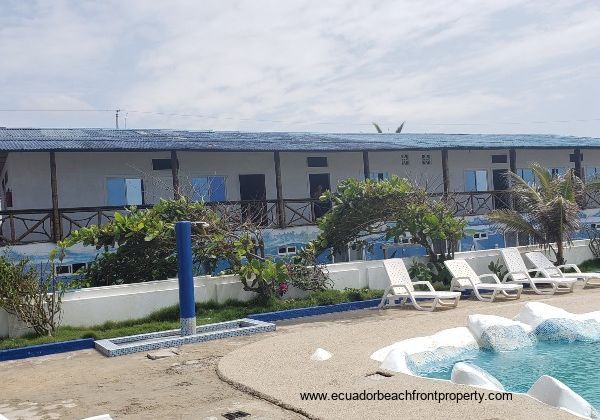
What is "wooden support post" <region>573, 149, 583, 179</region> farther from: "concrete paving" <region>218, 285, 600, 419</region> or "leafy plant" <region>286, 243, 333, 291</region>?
"leafy plant" <region>286, 243, 333, 291</region>

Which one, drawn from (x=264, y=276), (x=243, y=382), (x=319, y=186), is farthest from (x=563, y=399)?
(x=319, y=186)

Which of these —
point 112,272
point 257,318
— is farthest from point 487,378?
point 112,272

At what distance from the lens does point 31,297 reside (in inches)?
431

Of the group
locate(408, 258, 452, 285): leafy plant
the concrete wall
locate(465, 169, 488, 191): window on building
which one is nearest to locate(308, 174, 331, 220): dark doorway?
the concrete wall

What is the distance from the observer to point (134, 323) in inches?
469

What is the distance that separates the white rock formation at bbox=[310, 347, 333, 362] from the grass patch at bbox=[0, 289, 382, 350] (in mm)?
3911

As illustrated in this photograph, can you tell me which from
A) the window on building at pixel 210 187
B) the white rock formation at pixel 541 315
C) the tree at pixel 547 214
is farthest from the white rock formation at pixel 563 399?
the window on building at pixel 210 187

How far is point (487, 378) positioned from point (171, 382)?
3.52 metres

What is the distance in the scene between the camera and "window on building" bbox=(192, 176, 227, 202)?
1942 cm

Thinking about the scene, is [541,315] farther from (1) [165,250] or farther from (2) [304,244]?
(2) [304,244]

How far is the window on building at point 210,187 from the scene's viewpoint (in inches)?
765

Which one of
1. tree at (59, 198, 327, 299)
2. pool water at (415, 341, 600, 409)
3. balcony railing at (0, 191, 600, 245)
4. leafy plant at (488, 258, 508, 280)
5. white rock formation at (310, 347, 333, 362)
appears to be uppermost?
balcony railing at (0, 191, 600, 245)

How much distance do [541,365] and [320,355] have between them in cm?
293

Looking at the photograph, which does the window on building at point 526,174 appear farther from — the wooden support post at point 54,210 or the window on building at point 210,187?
the wooden support post at point 54,210
